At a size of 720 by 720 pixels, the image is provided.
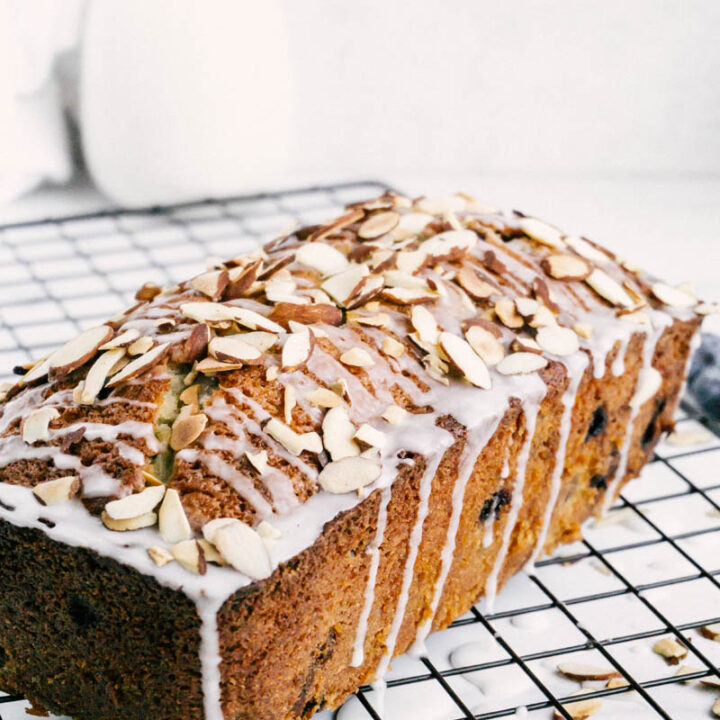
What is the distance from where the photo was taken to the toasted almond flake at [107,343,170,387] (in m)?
1.49

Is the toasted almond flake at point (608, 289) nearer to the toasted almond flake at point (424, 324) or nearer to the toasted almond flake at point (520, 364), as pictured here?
the toasted almond flake at point (520, 364)

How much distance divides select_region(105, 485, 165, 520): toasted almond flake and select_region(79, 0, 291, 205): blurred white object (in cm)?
181

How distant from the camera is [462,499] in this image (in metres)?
1.64

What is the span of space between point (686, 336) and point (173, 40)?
5.27 ft

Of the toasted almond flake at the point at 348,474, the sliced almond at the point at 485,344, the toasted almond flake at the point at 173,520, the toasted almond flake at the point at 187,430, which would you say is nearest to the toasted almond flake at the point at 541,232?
the sliced almond at the point at 485,344

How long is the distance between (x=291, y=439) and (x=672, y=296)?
2.87ft

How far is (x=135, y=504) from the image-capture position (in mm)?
1338

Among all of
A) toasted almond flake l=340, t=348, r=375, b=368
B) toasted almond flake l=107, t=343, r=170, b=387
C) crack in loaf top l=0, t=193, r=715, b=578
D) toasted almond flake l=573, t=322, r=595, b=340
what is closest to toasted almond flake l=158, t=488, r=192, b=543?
crack in loaf top l=0, t=193, r=715, b=578

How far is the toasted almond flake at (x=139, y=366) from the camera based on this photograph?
1.49 m

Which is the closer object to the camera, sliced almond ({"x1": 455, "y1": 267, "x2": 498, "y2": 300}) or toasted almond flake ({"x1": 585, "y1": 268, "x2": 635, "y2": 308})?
sliced almond ({"x1": 455, "y1": 267, "x2": 498, "y2": 300})

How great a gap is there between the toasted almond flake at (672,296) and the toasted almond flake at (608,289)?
0.08 metres

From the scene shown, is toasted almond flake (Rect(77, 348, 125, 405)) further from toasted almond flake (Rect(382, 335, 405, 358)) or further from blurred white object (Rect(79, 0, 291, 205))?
blurred white object (Rect(79, 0, 291, 205))

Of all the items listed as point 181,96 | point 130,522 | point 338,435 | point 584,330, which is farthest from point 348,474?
point 181,96

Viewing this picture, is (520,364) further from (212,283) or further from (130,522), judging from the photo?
(130,522)
